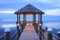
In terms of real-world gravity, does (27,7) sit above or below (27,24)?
above

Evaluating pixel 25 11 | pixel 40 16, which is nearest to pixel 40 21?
pixel 40 16

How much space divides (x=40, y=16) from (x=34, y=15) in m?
0.71

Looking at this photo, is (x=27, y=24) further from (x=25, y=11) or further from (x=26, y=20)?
(x=25, y=11)

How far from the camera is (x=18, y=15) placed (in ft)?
70.6

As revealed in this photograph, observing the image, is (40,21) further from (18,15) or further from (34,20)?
(18,15)

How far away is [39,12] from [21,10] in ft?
7.27

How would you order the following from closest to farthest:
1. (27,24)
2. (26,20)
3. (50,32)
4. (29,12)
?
(50,32), (29,12), (26,20), (27,24)

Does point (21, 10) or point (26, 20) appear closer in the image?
point (21, 10)

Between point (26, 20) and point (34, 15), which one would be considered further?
point (26, 20)

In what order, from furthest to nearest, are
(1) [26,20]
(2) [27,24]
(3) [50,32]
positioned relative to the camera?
(2) [27,24], (1) [26,20], (3) [50,32]

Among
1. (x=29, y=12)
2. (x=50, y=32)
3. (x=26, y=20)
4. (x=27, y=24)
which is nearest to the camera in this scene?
(x=50, y=32)

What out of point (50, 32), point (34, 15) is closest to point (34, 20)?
point (34, 15)

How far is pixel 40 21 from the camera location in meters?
20.6

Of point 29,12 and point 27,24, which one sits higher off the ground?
point 29,12
